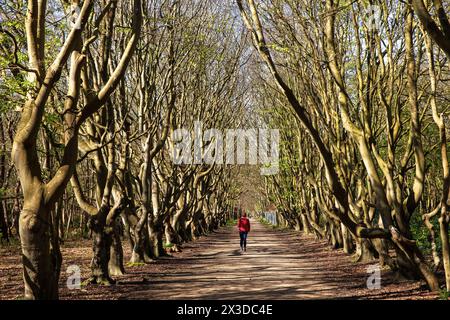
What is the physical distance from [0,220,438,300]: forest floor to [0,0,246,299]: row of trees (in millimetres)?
1287

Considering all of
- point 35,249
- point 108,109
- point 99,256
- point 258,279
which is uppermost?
point 108,109

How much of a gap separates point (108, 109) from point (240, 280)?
5952 millimetres

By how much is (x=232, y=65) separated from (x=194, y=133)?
4.74 m

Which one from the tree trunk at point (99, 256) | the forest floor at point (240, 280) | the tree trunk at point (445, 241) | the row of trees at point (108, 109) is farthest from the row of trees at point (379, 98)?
the tree trunk at point (99, 256)

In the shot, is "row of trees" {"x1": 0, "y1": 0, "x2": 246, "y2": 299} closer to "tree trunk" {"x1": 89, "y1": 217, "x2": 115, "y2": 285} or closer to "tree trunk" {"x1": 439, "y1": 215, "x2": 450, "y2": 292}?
"tree trunk" {"x1": 89, "y1": 217, "x2": 115, "y2": 285}

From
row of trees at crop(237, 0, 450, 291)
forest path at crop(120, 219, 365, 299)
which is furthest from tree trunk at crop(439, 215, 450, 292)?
forest path at crop(120, 219, 365, 299)

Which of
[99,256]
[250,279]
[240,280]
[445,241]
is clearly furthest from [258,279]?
[445,241]

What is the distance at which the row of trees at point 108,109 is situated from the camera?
802cm

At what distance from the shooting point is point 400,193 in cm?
1296

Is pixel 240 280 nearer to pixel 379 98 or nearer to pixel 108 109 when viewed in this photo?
pixel 108 109

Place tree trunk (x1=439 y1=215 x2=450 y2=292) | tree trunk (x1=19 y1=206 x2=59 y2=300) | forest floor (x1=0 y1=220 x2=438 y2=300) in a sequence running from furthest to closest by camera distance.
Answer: forest floor (x1=0 y1=220 x2=438 y2=300) < tree trunk (x1=439 y1=215 x2=450 y2=292) < tree trunk (x1=19 y1=206 x2=59 y2=300)

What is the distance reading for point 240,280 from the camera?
13695 mm

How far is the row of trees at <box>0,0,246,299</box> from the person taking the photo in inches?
316
